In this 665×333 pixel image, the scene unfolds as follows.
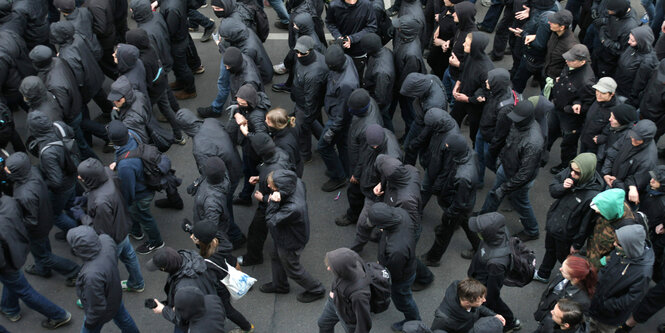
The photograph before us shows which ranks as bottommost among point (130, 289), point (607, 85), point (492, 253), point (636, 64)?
point (130, 289)

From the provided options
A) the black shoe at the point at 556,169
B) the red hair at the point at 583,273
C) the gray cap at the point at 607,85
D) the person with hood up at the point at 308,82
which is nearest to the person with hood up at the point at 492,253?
the red hair at the point at 583,273

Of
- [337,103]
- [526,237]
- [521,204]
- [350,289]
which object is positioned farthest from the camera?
[337,103]

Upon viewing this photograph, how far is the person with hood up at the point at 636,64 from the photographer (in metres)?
8.31

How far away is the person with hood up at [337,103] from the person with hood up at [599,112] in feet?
9.70

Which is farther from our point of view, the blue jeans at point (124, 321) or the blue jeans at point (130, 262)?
the blue jeans at point (130, 262)

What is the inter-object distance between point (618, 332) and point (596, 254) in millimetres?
979

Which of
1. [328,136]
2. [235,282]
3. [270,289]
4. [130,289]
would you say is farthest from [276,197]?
[130,289]

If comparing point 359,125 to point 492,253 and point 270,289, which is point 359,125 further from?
point 492,253

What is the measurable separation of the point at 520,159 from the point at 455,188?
919 mm

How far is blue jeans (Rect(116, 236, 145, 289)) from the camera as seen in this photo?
702 cm

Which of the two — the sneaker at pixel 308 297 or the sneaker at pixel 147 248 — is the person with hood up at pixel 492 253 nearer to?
the sneaker at pixel 308 297

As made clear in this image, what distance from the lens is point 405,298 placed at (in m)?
6.67

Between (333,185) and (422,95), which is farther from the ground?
(422,95)

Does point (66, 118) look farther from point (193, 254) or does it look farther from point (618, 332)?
point (618, 332)
